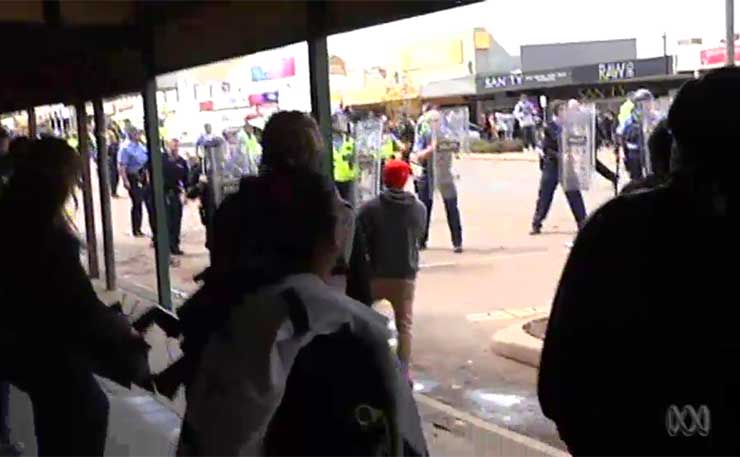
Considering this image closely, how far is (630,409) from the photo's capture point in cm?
193

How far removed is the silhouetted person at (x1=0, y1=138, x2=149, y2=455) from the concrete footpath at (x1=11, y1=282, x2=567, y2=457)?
1351 mm

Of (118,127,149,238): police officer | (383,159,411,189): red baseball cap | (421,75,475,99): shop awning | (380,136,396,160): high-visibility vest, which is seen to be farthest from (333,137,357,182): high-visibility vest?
(421,75,475,99): shop awning

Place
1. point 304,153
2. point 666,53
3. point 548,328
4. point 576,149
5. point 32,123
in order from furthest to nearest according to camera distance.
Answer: point 666,53
point 576,149
point 32,123
point 304,153
point 548,328

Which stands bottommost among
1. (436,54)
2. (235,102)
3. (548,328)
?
(548,328)

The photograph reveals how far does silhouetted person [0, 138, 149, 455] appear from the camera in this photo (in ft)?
13.1

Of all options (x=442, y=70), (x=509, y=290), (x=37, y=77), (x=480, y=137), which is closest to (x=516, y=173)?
(x=480, y=137)

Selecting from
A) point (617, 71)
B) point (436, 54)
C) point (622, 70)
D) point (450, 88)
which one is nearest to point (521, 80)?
point (450, 88)

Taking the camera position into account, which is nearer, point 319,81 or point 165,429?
point 319,81

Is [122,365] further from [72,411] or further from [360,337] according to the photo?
[360,337]

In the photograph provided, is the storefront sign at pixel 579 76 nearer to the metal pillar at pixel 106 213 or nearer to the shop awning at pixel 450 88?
the shop awning at pixel 450 88

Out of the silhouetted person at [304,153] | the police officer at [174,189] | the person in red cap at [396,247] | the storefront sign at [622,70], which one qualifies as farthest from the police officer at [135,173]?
the storefront sign at [622,70]

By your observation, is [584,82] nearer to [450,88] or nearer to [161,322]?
[450,88]

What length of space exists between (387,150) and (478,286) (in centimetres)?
419

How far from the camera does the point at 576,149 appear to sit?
15.2 m
